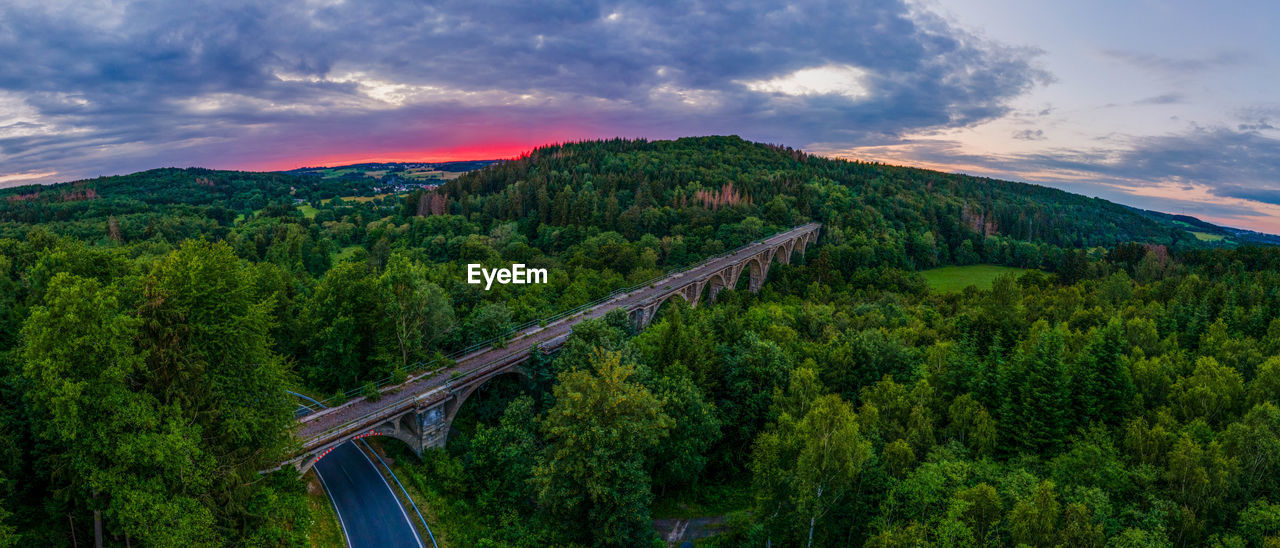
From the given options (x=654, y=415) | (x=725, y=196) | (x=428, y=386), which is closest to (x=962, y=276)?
(x=725, y=196)

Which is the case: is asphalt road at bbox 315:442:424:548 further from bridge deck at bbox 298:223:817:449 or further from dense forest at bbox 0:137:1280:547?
bridge deck at bbox 298:223:817:449

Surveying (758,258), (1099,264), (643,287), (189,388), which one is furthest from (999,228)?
(189,388)

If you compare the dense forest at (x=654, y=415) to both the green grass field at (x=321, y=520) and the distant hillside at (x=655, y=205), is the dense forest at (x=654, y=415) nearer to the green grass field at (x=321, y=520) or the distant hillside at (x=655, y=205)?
the green grass field at (x=321, y=520)

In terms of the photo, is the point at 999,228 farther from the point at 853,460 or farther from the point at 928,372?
the point at 853,460

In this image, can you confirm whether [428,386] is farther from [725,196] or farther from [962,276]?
[962,276]

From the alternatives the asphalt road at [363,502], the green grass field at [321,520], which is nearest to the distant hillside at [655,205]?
the asphalt road at [363,502]

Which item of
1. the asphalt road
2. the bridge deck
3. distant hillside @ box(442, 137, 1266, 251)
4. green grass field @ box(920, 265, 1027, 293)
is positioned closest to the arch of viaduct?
the bridge deck
